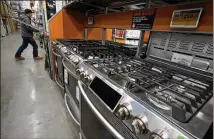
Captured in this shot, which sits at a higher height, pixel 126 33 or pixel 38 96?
pixel 126 33

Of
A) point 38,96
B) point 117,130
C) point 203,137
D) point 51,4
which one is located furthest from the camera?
point 51,4

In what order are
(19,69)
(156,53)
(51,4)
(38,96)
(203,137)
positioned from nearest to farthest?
(203,137), (156,53), (38,96), (19,69), (51,4)

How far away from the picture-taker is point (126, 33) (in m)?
3.19

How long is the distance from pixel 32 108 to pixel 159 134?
68.8 inches

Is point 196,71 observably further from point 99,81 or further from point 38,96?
point 38,96

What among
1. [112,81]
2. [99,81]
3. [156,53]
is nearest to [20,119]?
[99,81]

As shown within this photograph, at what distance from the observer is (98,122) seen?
758 mm

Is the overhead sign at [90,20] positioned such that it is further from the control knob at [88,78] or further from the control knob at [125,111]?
the control knob at [125,111]

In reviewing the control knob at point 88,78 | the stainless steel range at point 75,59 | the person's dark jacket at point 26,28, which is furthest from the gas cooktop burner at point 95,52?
the person's dark jacket at point 26,28

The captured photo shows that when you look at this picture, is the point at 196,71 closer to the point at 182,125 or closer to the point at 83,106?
Answer: the point at 182,125

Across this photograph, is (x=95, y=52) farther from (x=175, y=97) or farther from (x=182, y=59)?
(x=175, y=97)

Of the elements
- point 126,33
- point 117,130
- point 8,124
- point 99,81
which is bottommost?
point 8,124

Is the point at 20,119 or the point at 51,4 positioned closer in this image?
the point at 20,119

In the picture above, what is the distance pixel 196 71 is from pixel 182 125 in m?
0.62
